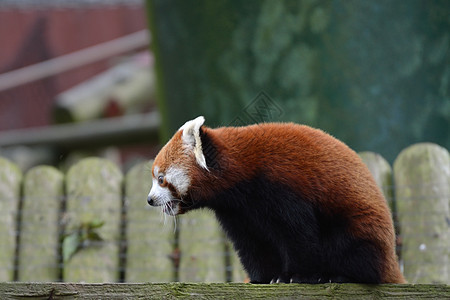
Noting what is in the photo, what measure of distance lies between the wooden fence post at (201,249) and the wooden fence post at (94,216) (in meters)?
0.40

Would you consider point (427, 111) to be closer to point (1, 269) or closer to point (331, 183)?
point (331, 183)

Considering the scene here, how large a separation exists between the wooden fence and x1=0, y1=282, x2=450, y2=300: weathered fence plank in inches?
66.0

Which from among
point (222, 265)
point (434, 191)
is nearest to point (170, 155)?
point (222, 265)

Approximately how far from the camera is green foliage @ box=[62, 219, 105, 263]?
4.31 metres

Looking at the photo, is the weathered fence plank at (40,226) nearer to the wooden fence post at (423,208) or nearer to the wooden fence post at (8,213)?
the wooden fence post at (8,213)

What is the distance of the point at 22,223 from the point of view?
14.7 feet

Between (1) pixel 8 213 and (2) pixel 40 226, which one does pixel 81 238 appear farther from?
(1) pixel 8 213

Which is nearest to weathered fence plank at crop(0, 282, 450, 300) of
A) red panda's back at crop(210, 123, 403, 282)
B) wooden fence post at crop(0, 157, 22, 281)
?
red panda's back at crop(210, 123, 403, 282)

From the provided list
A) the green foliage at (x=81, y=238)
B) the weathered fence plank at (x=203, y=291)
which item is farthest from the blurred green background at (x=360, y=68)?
the weathered fence plank at (x=203, y=291)

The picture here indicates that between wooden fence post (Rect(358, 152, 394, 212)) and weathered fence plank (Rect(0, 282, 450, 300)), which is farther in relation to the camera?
wooden fence post (Rect(358, 152, 394, 212))

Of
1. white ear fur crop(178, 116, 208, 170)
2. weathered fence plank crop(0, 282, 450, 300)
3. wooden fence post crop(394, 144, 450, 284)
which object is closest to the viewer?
weathered fence plank crop(0, 282, 450, 300)

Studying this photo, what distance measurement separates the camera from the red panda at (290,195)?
2.61 meters

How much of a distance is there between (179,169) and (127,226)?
1782 millimetres

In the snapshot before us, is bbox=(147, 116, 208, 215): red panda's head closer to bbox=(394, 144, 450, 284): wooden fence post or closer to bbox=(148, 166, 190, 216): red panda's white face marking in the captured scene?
bbox=(148, 166, 190, 216): red panda's white face marking
